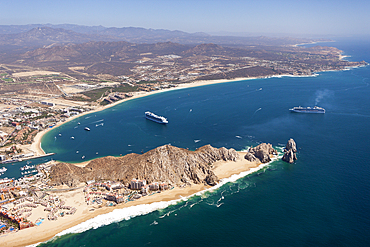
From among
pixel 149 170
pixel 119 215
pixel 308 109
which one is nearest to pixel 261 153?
pixel 149 170

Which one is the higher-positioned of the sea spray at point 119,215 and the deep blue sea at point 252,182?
the deep blue sea at point 252,182

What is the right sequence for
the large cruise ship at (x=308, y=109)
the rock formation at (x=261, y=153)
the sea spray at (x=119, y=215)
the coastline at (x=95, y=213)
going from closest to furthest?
1. the coastline at (x=95, y=213)
2. the sea spray at (x=119, y=215)
3. the rock formation at (x=261, y=153)
4. the large cruise ship at (x=308, y=109)

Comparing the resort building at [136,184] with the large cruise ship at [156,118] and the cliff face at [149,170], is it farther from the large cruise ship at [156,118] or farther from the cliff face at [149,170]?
the large cruise ship at [156,118]

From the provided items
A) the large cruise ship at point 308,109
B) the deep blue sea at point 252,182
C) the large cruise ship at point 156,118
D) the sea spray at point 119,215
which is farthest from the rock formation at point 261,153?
the large cruise ship at point 308,109

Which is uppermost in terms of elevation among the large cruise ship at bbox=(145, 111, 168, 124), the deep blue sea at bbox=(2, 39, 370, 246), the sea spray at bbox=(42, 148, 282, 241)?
the large cruise ship at bbox=(145, 111, 168, 124)

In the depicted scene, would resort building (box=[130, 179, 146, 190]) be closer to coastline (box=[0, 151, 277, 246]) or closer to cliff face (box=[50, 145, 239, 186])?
cliff face (box=[50, 145, 239, 186])

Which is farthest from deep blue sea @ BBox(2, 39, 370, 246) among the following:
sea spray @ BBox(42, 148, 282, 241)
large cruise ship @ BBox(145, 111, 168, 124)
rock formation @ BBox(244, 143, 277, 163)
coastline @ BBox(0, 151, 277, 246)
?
rock formation @ BBox(244, 143, 277, 163)

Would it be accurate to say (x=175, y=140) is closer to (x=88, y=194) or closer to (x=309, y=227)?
(x=88, y=194)
